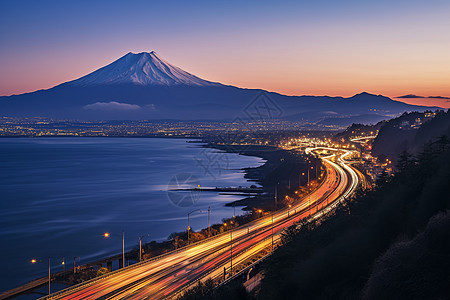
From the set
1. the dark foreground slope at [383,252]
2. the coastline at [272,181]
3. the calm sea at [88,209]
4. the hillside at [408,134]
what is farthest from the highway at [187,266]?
the hillside at [408,134]

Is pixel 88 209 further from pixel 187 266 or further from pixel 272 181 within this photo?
pixel 187 266

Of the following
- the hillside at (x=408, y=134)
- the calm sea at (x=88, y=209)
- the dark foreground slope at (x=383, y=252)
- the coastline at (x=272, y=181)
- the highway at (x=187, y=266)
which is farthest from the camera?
the hillside at (x=408, y=134)

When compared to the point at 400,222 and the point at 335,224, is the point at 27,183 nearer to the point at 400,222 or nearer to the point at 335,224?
the point at 335,224

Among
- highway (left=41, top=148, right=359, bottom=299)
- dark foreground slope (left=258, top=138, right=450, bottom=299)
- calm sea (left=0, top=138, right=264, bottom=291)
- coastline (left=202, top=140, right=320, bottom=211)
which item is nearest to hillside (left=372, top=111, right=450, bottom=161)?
coastline (left=202, top=140, right=320, bottom=211)

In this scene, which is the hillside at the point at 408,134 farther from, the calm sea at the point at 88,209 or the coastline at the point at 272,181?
the calm sea at the point at 88,209

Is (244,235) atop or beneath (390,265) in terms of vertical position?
beneath

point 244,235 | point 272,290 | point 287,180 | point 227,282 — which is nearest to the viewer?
point 272,290

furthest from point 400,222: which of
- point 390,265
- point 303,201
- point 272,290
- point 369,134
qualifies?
point 369,134
